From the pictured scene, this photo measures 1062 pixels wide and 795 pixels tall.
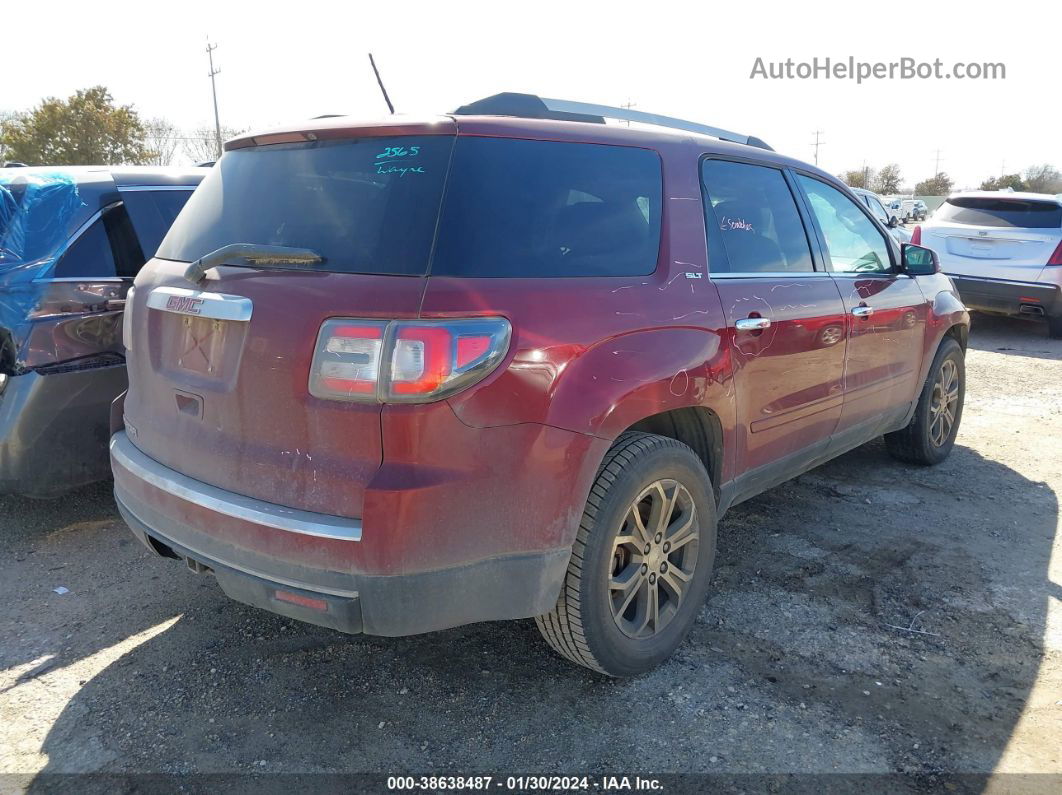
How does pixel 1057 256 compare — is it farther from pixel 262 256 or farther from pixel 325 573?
pixel 325 573

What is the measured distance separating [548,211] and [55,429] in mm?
2672

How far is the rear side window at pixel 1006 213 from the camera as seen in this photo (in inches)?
371

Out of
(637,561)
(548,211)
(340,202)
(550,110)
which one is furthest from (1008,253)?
(340,202)

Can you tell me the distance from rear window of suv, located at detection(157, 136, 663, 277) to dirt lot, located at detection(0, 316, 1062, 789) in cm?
145

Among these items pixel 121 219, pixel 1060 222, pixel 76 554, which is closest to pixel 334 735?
pixel 76 554

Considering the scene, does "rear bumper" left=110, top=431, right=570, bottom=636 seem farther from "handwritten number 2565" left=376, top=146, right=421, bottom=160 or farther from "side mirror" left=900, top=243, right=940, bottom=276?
"side mirror" left=900, top=243, right=940, bottom=276

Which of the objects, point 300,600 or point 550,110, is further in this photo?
point 550,110

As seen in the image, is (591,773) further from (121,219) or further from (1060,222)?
(1060,222)

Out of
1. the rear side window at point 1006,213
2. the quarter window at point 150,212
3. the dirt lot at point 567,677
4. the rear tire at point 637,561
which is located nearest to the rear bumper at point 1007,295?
the rear side window at point 1006,213

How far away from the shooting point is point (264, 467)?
232 cm

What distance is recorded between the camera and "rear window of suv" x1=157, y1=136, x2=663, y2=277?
7.49ft

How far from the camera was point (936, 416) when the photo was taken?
5102 millimetres

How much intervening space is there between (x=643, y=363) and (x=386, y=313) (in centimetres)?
90

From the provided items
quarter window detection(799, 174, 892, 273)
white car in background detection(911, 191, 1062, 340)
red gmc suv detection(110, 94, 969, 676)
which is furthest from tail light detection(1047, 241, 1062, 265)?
red gmc suv detection(110, 94, 969, 676)
